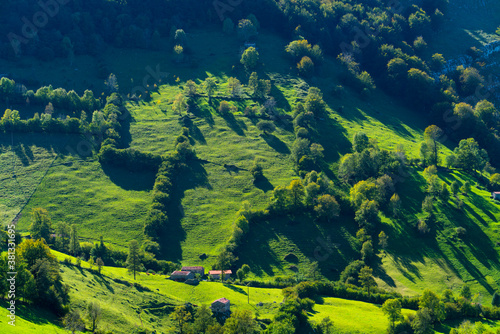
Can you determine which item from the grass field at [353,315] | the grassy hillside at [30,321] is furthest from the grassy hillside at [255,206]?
the grassy hillside at [30,321]

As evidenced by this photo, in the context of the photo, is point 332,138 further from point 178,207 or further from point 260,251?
point 178,207

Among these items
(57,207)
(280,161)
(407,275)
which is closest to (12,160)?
(57,207)

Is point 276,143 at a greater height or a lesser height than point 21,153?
greater

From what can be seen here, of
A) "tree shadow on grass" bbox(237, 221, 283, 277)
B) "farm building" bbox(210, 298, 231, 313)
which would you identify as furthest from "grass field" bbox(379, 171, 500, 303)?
"farm building" bbox(210, 298, 231, 313)

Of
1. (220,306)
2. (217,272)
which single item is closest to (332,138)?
(217,272)

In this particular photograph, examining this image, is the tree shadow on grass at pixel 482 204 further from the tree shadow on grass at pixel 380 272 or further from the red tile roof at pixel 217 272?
the red tile roof at pixel 217 272

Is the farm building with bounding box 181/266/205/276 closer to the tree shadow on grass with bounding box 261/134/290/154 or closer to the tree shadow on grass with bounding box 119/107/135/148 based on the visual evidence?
the tree shadow on grass with bounding box 261/134/290/154
